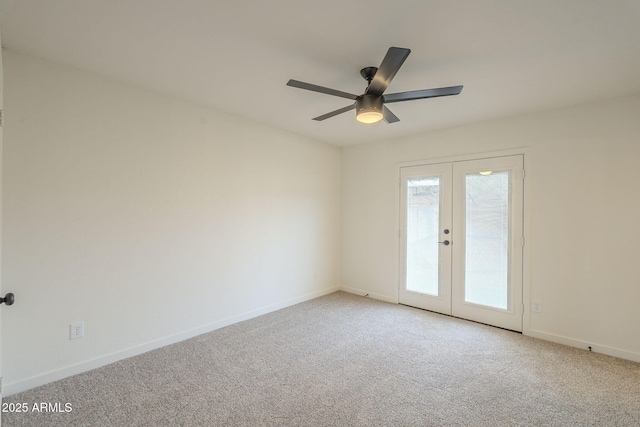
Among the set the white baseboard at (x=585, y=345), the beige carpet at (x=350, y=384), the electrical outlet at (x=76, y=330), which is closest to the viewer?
the beige carpet at (x=350, y=384)

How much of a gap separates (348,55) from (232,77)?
1.02 meters

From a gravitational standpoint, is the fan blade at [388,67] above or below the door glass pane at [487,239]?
above

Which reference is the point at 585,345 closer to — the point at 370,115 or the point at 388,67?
the point at 370,115

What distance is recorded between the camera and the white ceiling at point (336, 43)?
1.66 metres

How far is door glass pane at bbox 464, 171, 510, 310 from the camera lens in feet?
11.3

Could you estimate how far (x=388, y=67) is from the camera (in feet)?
5.89

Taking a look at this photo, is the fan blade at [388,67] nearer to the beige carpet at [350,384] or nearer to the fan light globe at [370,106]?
the fan light globe at [370,106]

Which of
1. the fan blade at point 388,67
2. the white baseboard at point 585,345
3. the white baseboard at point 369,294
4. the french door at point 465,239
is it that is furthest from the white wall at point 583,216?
the fan blade at point 388,67

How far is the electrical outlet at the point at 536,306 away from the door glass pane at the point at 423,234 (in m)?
1.07

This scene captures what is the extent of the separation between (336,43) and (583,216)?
9.71ft

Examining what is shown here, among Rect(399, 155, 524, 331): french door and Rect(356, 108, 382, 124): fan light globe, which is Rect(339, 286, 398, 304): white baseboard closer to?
Rect(399, 155, 524, 331): french door

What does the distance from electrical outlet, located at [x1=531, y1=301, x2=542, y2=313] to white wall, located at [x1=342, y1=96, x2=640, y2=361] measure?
0.13ft

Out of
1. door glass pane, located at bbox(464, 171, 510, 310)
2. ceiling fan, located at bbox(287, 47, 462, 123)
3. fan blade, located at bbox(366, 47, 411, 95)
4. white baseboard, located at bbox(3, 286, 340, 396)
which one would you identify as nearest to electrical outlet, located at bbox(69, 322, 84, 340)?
white baseboard, located at bbox(3, 286, 340, 396)

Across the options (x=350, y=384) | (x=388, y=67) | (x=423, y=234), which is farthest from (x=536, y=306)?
(x=388, y=67)
